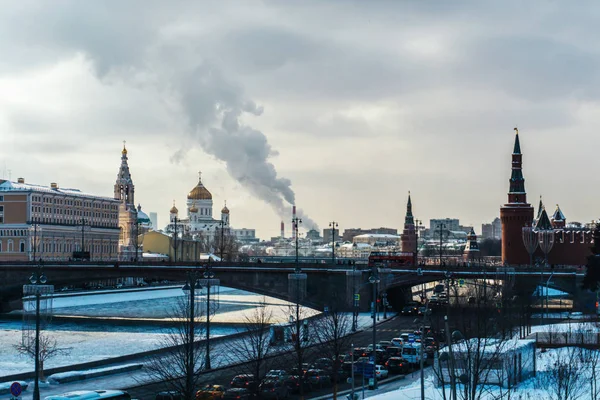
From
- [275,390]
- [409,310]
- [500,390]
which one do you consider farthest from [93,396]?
[409,310]

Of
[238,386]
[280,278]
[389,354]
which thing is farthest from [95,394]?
[280,278]

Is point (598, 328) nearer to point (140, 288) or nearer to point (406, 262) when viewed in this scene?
point (406, 262)

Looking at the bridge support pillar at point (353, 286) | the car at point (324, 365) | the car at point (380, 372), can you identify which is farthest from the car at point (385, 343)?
the bridge support pillar at point (353, 286)

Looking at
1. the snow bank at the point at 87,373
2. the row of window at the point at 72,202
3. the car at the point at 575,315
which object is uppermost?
the row of window at the point at 72,202

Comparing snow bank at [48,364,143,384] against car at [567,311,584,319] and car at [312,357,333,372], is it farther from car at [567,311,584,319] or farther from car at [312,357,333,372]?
car at [567,311,584,319]

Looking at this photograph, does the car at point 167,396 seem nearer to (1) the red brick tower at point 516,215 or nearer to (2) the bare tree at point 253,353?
(2) the bare tree at point 253,353

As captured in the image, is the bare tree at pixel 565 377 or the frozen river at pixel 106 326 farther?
the frozen river at pixel 106 326

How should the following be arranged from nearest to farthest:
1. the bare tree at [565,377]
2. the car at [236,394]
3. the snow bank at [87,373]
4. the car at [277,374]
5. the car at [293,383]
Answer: the bare tree at [565,377], the car at [236,394], the car at [277,374], the car at [293,383], the snow bank at [87,373]

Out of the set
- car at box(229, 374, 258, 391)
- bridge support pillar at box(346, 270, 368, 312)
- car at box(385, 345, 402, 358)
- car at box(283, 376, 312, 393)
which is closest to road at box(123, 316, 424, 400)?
car at box(283, 376, 312, 393)
